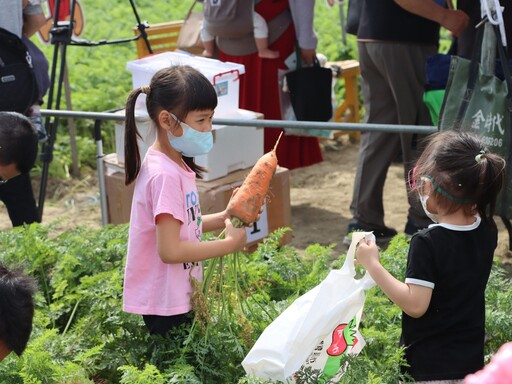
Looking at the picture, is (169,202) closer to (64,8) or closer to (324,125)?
(324,125)

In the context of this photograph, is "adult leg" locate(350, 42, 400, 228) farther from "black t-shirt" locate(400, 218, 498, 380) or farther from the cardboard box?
"black t-shirt" locate(400, 218, 498, 380)

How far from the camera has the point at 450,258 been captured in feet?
8.92

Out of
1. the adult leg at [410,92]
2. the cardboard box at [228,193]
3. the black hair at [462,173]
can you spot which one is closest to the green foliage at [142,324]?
the black hair at [462,173]

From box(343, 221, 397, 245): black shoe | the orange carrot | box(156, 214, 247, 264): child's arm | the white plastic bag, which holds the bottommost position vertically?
box(343, 221, 397, 245): black shoe

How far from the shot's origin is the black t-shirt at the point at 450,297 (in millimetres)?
2717

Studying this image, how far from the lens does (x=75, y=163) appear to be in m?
7.59

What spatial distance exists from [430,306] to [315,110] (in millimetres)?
3509

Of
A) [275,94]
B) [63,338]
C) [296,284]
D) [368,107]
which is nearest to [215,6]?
[275,94]

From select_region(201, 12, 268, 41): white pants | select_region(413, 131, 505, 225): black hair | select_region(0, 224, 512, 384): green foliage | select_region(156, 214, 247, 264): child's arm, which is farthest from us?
select_region(201, 12, 268, 41): white pants

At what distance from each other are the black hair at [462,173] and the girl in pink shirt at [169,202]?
0.71 meters

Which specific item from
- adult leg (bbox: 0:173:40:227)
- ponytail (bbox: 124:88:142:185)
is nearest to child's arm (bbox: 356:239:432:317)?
ponytail (bbox: 124:88:142:185)

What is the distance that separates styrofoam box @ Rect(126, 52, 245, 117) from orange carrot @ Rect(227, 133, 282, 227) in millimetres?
1995

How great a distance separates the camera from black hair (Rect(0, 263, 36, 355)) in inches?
99.6

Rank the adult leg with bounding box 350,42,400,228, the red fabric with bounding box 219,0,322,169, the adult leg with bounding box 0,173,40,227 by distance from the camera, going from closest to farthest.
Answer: the adult leg with bounding box 0,173,40,227 < the adult leg with bounding box 350,42,400,228 < the red fabric with bounding box 219,0,322,169
